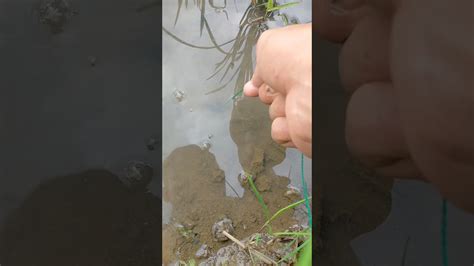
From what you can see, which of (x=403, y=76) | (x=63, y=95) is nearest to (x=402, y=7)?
(x=403, y=76)

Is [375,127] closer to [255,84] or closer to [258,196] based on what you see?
[255,84]

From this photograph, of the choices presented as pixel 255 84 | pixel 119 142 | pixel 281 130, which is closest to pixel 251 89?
pixel 255 84

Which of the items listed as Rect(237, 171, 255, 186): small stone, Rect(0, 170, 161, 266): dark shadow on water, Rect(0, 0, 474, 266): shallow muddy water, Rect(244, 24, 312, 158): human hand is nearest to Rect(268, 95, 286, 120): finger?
Rect(244, 24, 312, 158): human hand

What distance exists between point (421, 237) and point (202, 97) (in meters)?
0.84

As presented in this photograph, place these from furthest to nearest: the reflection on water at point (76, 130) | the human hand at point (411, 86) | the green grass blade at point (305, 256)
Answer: the green grass blade at point (305, 256) < the reflection on water at point (76, 130) < the human hand at point (411, 86)

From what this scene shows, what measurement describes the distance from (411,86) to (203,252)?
2.92 feet

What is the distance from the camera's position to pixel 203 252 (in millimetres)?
Answer: 1056

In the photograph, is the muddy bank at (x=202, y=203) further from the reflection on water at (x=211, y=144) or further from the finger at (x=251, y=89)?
the finger at (x=251, y=89)

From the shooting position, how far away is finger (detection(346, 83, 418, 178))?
0.88 feet

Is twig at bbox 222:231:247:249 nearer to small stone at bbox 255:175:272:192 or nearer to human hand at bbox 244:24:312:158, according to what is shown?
small stone at bbox 255:175:272:192

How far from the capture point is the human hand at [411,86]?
0.74 feet

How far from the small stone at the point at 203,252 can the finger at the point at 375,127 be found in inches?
31.9

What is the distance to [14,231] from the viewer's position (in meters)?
0.81

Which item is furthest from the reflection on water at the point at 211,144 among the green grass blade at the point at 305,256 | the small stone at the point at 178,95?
the green grass blade at the point at 305,256
